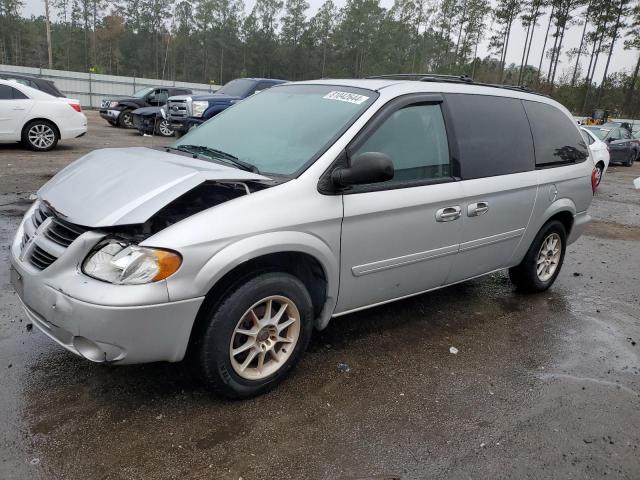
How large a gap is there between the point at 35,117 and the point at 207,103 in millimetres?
3644

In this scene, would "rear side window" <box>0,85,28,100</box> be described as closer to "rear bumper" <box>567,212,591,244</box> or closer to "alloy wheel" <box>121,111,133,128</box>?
"alloy wheel" <box>121,111,133,128</box>

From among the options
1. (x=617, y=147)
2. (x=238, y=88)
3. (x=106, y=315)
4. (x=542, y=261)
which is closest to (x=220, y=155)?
(x=106, y=315)

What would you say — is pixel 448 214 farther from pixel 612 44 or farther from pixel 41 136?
pixel 612 44

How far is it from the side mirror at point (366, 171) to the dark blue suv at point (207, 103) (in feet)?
28.6

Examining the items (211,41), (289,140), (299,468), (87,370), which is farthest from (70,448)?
(211,41)

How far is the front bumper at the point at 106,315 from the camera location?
7.71 feet

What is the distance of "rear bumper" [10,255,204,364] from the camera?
2354mm

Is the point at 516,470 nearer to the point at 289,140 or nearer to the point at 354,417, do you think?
the point at 354,417

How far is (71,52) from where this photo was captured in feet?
215

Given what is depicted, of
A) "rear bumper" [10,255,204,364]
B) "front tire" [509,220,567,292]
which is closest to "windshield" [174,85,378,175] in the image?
"rear bumper" [10,255,204,364]

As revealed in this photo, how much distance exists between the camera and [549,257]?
4.98 m

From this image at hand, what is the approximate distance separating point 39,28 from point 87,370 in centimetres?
8146

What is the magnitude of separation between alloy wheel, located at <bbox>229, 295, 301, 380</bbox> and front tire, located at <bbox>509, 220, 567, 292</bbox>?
2.73 metres

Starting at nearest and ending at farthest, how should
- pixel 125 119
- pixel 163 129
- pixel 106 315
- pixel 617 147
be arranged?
1. pixel 106 315
2. pixel 163 129
3. pixel 125 119
4. pixel 617 147
